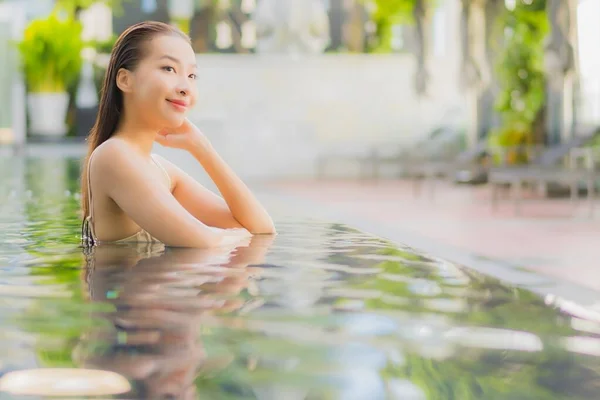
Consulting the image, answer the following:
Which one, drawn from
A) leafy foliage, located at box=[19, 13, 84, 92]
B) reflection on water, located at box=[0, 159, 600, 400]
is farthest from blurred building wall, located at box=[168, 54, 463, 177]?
reflection on water, located at box=[0, 159, 600, 400]

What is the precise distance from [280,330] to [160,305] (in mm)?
365

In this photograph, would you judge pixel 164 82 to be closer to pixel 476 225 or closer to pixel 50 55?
pixel 476 225

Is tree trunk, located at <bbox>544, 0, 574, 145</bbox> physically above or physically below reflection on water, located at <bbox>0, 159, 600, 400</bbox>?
above

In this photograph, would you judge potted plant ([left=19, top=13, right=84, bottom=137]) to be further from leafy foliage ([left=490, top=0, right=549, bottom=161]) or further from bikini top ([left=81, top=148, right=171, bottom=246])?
bikini top ([left=81, top=148, right=171, bottom=246])

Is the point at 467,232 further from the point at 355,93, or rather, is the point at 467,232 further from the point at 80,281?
the point at 355,93

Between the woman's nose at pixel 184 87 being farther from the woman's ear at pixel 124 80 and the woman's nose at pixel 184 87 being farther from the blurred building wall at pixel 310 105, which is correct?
the blurred building wall at pixel 310 105

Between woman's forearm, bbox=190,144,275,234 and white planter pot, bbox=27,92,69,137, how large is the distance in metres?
19.4

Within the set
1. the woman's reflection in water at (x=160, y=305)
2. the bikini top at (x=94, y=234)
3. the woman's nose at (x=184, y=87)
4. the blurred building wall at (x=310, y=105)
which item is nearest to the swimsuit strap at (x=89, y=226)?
the bikini top at (x=94, y=234)

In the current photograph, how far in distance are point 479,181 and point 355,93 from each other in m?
6.45

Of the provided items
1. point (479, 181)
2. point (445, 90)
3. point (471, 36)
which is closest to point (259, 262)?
point (479, 181)

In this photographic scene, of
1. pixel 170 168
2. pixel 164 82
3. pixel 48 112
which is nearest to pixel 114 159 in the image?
pixel 164 82

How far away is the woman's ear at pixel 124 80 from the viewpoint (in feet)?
9.93

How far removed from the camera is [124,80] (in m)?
3.04

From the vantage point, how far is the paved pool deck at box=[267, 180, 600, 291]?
6.50m
